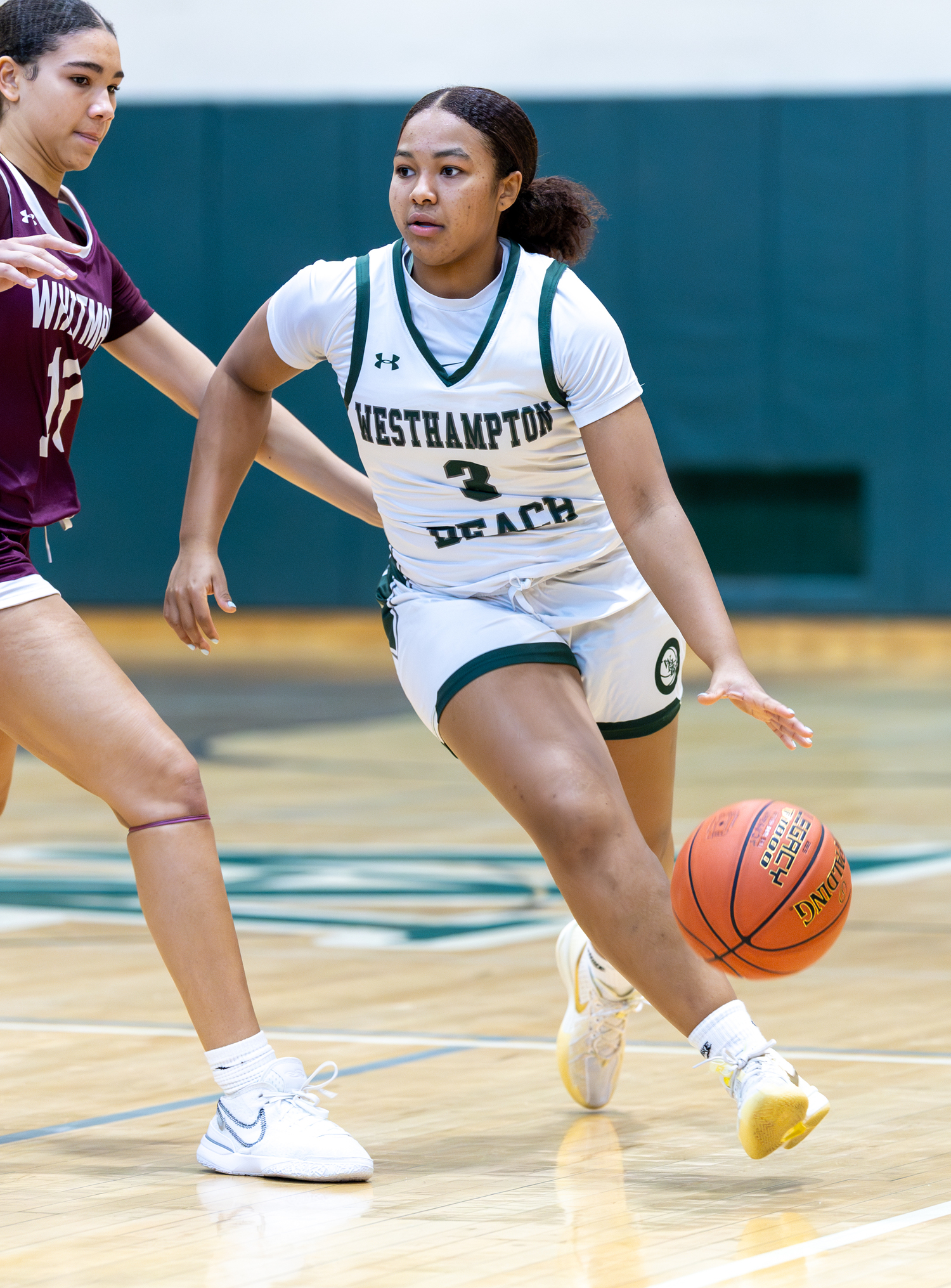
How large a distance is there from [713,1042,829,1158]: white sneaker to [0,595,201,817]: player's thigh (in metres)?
1.04

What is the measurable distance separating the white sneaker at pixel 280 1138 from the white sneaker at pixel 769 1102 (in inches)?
24.9

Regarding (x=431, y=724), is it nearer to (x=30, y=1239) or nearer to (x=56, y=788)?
(x=30, y=1239)

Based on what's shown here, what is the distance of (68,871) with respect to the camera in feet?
24.6

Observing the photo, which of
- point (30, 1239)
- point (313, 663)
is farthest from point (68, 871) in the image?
point (313, 663)

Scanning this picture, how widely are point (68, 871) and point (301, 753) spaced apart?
149 inches

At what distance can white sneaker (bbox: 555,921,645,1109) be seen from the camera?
420 cm

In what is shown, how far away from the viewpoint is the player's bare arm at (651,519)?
3.80 m

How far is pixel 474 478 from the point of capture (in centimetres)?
400

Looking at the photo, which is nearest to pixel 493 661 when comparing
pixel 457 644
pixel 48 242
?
pixel 457 644

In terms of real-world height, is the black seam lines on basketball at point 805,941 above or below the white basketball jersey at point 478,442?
below

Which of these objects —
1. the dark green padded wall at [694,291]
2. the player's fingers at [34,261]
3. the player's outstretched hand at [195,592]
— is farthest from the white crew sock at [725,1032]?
the dark green padded wall at [694,291]

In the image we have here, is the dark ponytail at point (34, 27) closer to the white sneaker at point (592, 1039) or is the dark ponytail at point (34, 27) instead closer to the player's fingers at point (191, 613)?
the player's fingers at point (191, 613)

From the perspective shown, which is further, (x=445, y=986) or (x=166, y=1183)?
(x=445, y=986)

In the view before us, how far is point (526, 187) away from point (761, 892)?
4.61 ft
